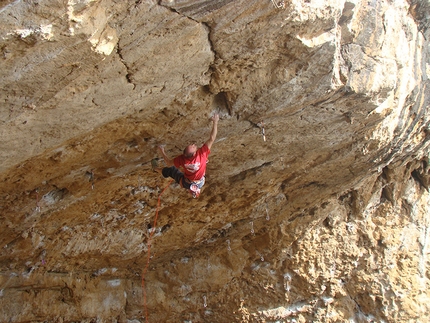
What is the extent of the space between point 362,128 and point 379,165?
1.17m

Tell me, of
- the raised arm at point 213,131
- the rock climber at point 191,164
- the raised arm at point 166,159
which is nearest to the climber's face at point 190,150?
the rock climber at point 191,164

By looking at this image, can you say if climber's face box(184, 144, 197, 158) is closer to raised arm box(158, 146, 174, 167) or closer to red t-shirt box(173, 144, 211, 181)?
red t-shirt box(173, 144, 211, 181)

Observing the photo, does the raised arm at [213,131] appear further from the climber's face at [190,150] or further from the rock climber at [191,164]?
the climber's face at [190,150]

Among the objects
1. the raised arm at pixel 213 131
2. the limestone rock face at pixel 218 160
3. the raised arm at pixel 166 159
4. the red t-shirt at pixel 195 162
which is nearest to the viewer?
the limestone rock face at pixel 218 160

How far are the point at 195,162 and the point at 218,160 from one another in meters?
1.03

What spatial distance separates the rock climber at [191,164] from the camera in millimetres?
4066

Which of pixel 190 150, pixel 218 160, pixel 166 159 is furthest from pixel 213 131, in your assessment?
pixel 218 160

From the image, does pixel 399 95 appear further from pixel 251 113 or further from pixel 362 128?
pixel 251 113

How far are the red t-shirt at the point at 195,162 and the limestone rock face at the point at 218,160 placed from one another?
1.01ft

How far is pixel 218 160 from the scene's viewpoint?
5176 millimetres

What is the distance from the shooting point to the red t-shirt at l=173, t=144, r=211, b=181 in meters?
4.16

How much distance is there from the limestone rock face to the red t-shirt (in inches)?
12.1

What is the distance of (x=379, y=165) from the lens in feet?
18.9

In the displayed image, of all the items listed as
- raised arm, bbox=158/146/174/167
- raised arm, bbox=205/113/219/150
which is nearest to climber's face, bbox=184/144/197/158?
→ raised arm, bbox=205/113/219/150
